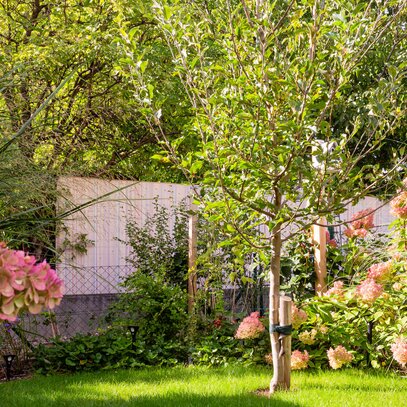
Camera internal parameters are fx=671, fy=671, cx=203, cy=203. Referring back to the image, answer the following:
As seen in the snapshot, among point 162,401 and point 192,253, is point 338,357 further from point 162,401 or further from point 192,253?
point 192,253

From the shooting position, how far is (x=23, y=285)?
202cm

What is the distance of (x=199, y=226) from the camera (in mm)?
6617

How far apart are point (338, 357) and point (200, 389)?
109 centimetres

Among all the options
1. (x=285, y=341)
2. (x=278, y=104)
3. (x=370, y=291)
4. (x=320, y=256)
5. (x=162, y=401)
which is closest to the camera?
(x=278, y=104)

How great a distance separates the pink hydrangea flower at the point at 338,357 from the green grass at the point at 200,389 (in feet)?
0.28

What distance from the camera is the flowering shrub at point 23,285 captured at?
195 centimetres

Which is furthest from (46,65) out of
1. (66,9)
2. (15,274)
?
(15,274)

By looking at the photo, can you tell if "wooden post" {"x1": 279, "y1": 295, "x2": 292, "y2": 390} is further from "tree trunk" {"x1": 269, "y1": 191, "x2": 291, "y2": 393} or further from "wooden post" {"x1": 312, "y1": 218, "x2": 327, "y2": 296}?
"wooden post" {"x1": 312, "y1": 218, "x2": 327, "y2": 296}

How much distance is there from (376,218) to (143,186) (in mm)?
3749

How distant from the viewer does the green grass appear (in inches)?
161

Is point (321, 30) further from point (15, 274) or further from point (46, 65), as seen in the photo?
point (46, 65)

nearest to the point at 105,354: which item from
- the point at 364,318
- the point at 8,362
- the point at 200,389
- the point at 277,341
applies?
the point at 8,362

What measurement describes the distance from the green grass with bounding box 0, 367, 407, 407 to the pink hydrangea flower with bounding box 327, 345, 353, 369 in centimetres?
9

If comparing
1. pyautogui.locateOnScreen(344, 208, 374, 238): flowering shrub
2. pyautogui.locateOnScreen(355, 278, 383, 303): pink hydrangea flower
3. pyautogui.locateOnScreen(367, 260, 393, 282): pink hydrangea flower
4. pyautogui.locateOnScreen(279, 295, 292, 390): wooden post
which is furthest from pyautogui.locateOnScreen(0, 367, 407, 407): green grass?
pyautogui.locateOnScreen(344, 208, 374, 238): flowering shrub
